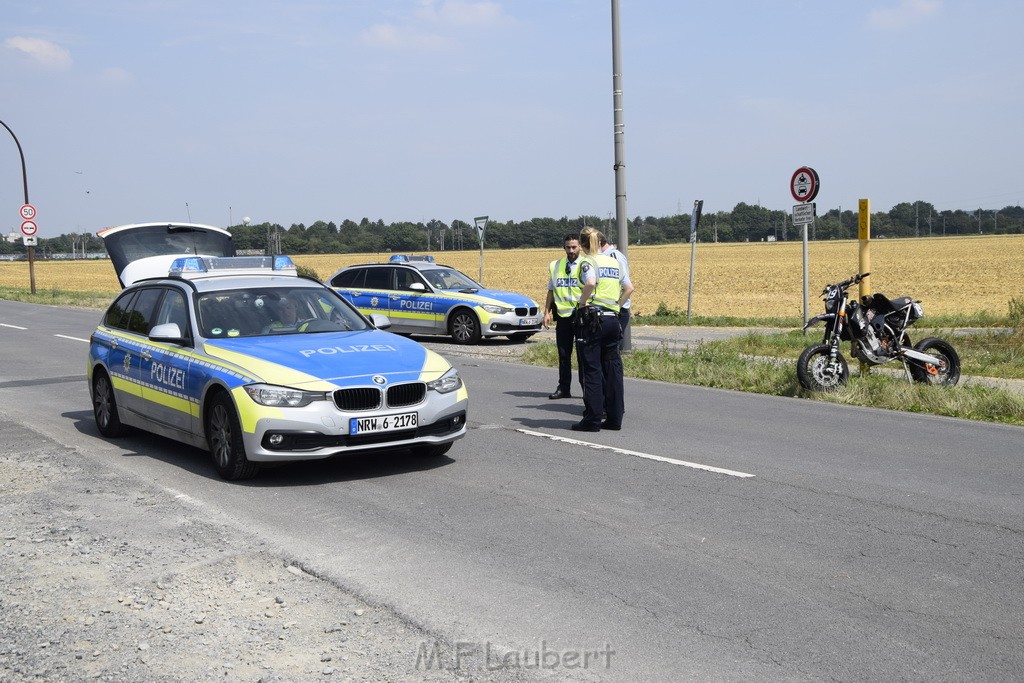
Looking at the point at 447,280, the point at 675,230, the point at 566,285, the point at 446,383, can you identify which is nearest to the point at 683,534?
the point at 446,383

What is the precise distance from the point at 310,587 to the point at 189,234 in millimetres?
17701

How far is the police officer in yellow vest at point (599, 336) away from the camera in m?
9.97

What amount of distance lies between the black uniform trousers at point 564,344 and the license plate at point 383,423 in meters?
3.45

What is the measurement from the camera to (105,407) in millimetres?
10133

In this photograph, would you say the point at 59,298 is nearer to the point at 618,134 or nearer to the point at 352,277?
the point at 352,277

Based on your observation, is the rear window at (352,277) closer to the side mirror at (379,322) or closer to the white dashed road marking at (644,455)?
the white dashed road marking at (644,455)

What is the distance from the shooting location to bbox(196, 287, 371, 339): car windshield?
8.91 meters

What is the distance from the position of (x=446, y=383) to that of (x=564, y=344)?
3.93 meters

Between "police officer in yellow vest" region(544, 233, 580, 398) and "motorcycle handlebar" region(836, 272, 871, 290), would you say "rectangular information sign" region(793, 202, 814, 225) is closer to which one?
"motorcycle handlebar" region(836, 272, 871, 290)

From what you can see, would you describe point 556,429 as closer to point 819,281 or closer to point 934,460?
point 934,460

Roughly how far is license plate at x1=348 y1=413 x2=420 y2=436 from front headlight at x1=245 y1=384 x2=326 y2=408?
31 cm

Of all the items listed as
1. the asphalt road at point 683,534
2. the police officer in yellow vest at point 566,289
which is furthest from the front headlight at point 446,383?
the police officer in yellow vest at point 566,289

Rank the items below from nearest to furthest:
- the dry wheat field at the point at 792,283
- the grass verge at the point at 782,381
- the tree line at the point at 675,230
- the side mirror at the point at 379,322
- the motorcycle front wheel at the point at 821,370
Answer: the side mirror at the point at 379,322, the grass verge at the point at 782,381, the motorcycle front wheel at the point at 821,370, the dry wheat field at the point at 792,283, the tree line at the point at 675,230

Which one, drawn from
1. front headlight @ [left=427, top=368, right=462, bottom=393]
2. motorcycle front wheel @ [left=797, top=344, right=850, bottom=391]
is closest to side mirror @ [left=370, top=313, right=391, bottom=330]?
front headlight @ [left=427, top=368, right=462, bottom=393]
